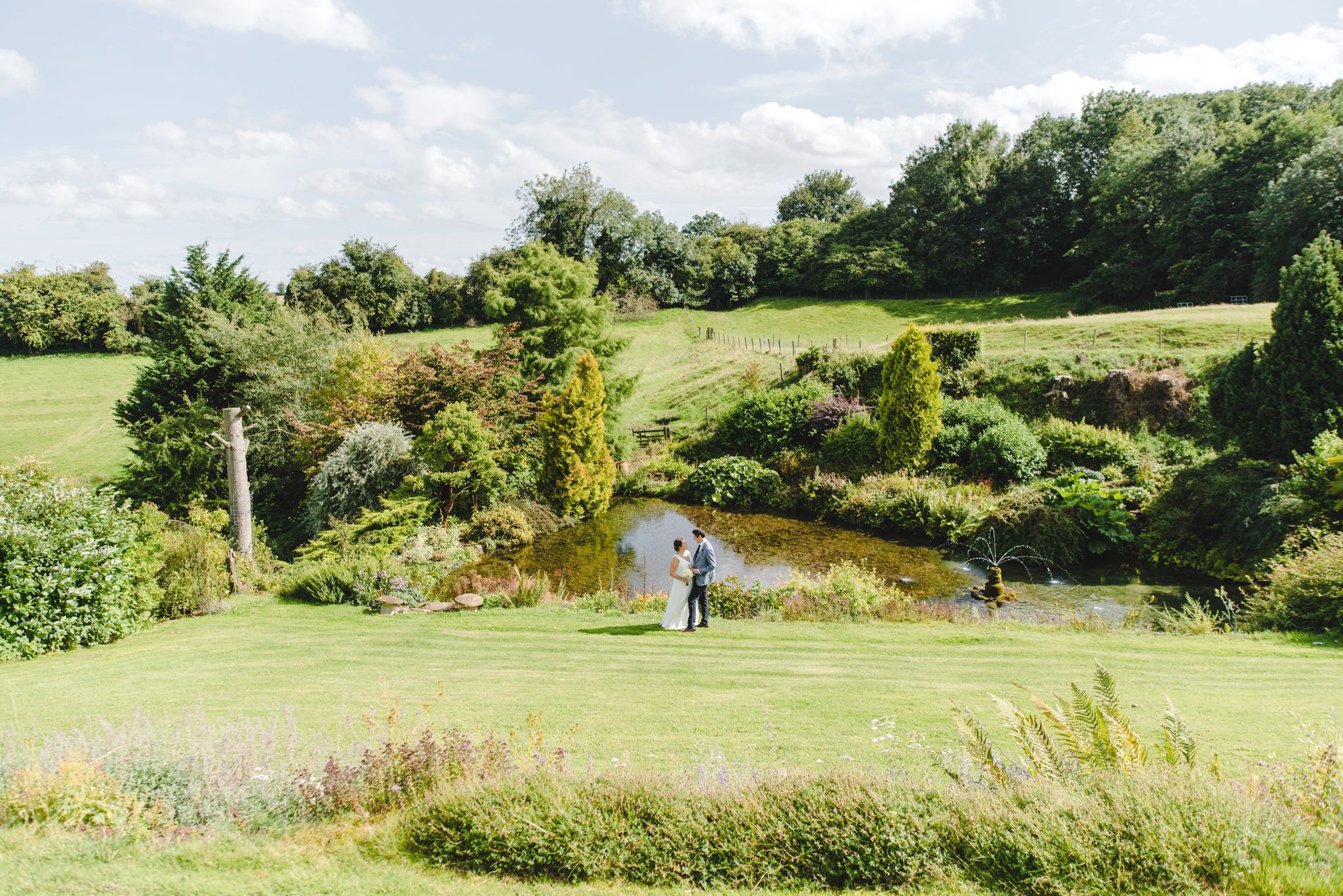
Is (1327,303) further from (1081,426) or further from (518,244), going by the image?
(518,244)

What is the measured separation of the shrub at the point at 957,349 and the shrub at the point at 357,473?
58.3ft

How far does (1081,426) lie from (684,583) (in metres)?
15.4

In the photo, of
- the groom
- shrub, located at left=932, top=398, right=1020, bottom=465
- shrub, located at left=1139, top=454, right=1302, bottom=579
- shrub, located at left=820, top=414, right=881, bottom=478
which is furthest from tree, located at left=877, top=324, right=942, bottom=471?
the groom

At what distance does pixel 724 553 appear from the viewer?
1680 centimetres

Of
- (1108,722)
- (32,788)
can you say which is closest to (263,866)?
(32,788)

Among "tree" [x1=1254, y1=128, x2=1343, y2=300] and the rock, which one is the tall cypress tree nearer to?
the rock

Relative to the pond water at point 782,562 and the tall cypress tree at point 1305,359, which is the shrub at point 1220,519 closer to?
the pond water at point 782,562

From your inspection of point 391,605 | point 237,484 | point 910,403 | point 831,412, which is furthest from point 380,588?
point 831,412

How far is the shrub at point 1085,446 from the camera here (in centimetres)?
1850

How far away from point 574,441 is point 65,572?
11.5 metres

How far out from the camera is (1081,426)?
64.9ft

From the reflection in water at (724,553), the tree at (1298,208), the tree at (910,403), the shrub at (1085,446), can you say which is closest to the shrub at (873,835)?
the reflection in water at (724,553)

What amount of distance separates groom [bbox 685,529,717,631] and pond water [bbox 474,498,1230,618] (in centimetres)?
394

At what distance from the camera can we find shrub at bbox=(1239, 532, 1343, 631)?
351 inches
